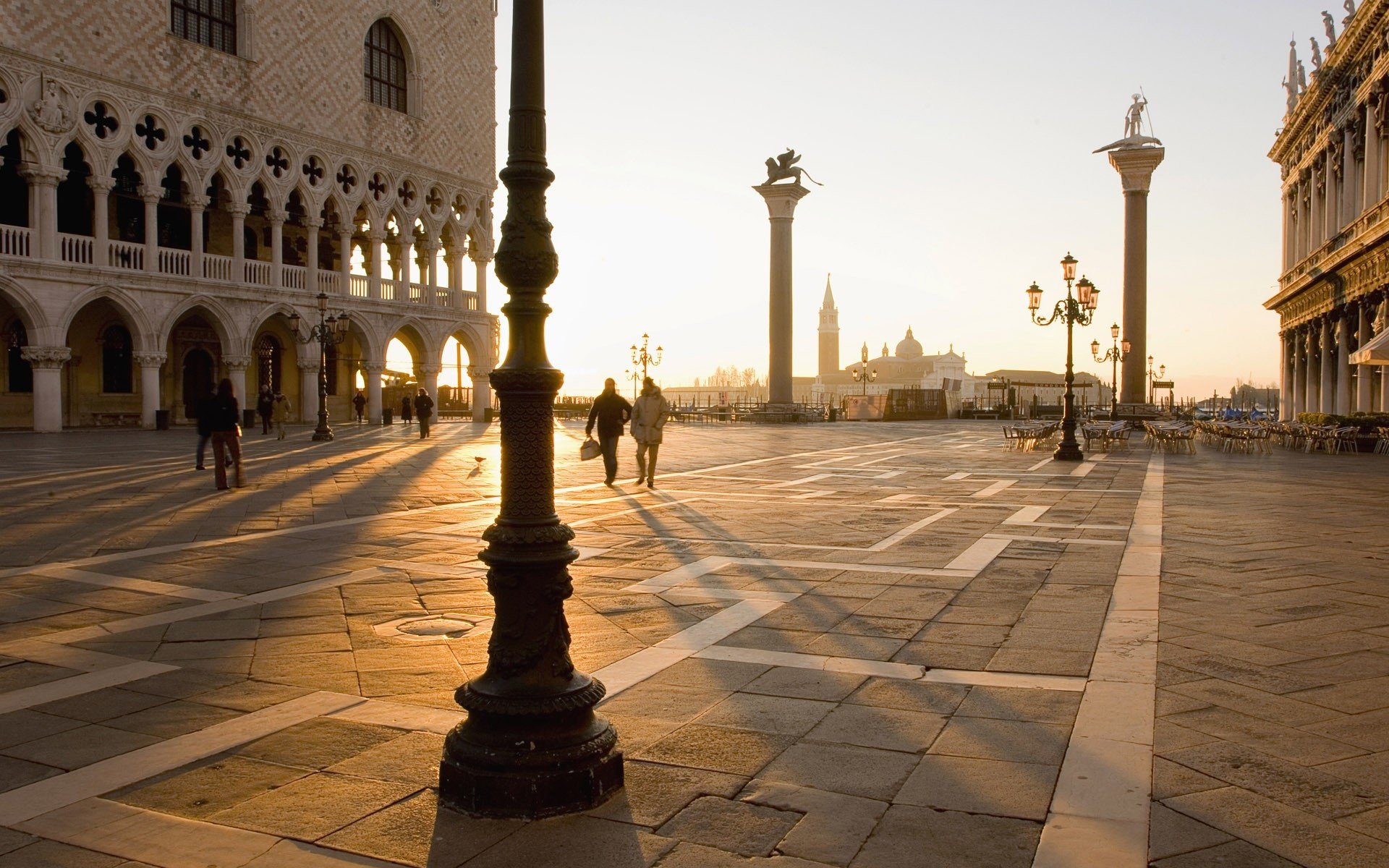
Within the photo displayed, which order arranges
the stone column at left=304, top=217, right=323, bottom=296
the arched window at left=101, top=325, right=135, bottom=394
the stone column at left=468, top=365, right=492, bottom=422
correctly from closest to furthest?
the arched window at left=101, top=325, right=135, bottom=394, the stone column at left=304, top=217, right=323, bottom=296, the stone column at left=468, top=365, right=492, bottom=422

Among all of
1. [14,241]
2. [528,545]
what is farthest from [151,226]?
[528,545]

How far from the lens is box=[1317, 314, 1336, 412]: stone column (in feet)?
128

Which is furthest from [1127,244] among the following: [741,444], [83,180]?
[83,180]

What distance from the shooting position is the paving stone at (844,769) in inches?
131

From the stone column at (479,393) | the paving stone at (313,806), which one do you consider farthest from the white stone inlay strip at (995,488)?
the stone column at (479,393)

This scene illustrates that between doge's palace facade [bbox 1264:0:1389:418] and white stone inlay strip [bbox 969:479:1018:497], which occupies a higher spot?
doge's palace facade [bbox 1264:0:1389:418]

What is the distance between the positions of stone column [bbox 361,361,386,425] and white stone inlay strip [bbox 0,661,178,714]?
33499mm

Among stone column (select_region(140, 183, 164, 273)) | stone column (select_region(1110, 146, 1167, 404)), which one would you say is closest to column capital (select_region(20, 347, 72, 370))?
stone column (select_region(140, 183, 164, 273))

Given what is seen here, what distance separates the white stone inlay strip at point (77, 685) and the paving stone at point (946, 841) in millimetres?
3389

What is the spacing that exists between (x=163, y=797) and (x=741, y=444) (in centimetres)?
2317

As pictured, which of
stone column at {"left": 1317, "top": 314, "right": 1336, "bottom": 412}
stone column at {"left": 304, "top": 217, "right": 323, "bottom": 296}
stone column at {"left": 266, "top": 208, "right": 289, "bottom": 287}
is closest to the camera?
stone column at {"left": 266, "top": 208, "right": 289, "bottom": 287}

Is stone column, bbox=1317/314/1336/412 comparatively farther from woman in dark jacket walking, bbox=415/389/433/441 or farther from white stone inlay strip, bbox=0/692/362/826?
white stone inlay strip, bbox=0/692/362/826

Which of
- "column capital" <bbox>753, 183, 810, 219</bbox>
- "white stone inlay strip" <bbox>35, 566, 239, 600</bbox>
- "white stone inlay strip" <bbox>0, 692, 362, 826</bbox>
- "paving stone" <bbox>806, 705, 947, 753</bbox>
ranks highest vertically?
"column capital" <bbox>753, 183, 810, 219</bbox>

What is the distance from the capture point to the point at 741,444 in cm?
2627
